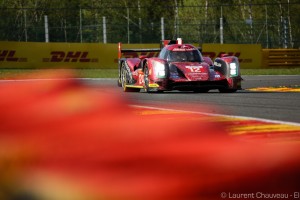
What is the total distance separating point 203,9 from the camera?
50.8m

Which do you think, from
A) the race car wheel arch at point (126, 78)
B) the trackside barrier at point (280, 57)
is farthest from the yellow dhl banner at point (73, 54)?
the race car wheel arch at point (126, 78)

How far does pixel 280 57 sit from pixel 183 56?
58.2 feet

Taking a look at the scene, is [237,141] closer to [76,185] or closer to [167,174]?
[167,174]

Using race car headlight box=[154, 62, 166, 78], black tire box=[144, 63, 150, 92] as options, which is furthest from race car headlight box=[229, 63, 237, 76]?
black tire box=[144, 63, 150, 92]

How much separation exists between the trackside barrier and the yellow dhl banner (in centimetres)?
41

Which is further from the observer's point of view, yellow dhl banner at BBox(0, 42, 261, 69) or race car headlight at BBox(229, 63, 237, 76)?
yellow dhl banner at BBox(0, 42, 261, 69)

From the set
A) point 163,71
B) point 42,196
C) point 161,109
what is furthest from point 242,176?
point 163,71

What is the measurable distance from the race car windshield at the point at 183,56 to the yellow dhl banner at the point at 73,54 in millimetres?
13617

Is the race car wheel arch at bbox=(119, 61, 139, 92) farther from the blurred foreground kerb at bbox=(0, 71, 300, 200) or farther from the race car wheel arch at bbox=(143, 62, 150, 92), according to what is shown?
the blurred foreground kerb at bbox=(0, 71, 300, 200)

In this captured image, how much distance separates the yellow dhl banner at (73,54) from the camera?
29.3 m

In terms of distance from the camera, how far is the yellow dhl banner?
29.3 metres

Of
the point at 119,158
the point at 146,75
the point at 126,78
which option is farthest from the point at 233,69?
the point at 119,158

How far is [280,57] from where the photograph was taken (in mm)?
32719

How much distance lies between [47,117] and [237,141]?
0.69m
